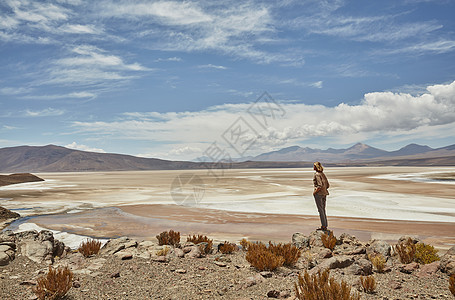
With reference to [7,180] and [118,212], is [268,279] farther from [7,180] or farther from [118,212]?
[7,180]

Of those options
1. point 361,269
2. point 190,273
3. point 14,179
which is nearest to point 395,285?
point 361,269

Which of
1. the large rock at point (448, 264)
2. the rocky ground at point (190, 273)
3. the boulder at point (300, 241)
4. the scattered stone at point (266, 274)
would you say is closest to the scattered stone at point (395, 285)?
the rocky ground at point (190, 273)

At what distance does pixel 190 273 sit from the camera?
22.1ft

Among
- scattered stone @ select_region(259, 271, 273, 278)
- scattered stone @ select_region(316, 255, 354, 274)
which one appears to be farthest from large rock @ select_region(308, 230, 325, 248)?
scattered stone @ select_region(259, 271, 273, 278)

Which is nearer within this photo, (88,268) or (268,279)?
(268,279)

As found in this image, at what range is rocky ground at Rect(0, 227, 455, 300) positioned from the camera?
561cm

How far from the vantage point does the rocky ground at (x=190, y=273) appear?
5.61 meters

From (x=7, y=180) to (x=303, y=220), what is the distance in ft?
177

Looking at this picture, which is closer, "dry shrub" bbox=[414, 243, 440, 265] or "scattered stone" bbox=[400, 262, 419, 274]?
"scattered stone" bbox=[400, 262, 419, 274]

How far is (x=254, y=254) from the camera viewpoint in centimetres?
714

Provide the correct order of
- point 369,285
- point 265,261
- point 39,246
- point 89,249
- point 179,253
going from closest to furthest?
point 369,285 < point 265,261 < point 179,253 < point 89,249 < point 39,246

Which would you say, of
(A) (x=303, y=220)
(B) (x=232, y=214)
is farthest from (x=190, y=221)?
(A) (x=303, y=220)

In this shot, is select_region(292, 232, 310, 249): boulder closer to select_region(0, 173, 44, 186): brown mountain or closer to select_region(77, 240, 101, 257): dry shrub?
select_region(77, 240, 101, 257): dry shrub

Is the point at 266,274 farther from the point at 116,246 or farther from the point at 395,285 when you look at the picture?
the point at 116,246
